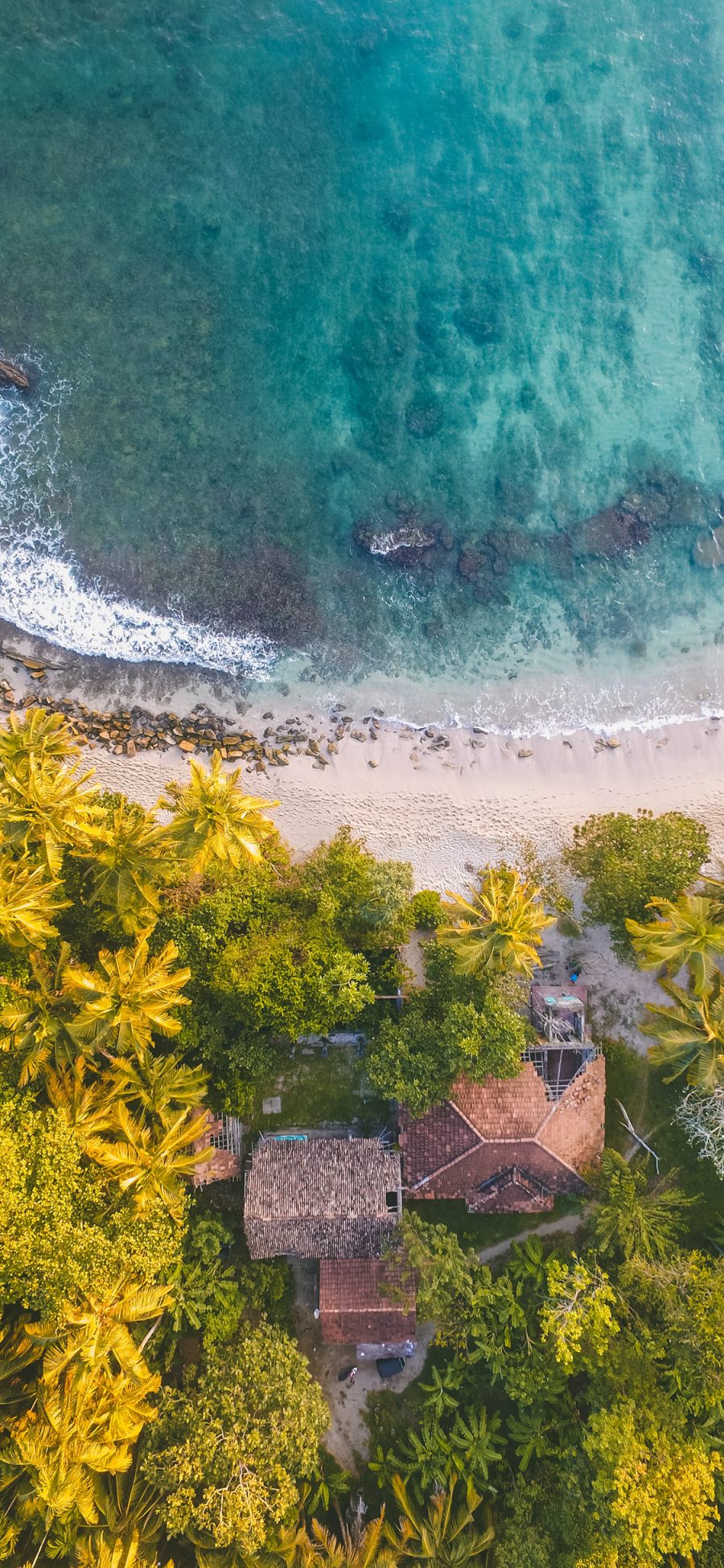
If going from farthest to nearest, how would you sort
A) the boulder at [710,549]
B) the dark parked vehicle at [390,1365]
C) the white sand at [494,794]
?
the boulder at [710,549] < the white sand at [494,794] < the dark parked vehicle at [390,1365]

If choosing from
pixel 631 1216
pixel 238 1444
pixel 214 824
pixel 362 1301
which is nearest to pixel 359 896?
pixel 214 824

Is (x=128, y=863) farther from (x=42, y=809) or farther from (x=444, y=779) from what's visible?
(x=444, y=779)

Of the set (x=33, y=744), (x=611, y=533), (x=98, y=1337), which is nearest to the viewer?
(x=98, y=1337)

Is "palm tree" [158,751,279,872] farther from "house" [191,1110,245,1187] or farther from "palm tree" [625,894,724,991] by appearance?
"palm tree" [625,894,724,991]

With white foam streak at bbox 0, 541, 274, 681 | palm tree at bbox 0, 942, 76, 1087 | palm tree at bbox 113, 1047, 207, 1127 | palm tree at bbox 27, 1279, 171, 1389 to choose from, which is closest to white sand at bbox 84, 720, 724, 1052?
white foam streak at bbox 0, 541, 274, 681

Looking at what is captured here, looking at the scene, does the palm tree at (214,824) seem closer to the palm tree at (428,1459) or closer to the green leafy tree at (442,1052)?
the green leafy tree at (442,1052)

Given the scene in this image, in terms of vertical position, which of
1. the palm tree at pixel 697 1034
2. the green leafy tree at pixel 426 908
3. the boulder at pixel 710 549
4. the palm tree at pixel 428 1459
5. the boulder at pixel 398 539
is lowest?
the palm tree at pixel 428 1459

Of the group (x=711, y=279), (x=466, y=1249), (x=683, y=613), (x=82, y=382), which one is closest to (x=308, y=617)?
(x=82, y=382)

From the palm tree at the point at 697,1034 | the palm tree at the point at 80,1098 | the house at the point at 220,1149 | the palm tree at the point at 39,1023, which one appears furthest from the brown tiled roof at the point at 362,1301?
the palm tree at the point at 39,1023
